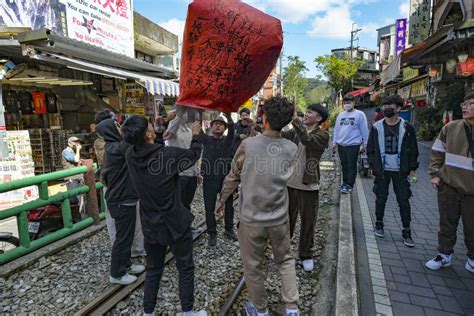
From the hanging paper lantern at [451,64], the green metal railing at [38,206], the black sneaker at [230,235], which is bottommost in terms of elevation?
the black sneaker at [230,235]

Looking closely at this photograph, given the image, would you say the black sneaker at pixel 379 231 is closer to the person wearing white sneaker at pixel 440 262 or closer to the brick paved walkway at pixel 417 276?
the brick paved walkway at pixel 417 276

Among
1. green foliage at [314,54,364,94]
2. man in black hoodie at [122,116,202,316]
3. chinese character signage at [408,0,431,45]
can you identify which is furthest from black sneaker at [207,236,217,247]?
green foliage at [314,54,364,94]

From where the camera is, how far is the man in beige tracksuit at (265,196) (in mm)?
2475

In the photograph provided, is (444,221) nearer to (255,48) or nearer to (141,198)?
(255,48)

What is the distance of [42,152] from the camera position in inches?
307

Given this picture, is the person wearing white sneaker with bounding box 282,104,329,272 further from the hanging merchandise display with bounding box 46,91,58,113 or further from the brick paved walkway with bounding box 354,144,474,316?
the hanging merchandise display with bounding box 46,91,58,113

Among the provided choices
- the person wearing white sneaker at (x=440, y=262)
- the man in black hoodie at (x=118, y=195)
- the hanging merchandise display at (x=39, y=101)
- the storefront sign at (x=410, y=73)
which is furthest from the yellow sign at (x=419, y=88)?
the hanging merchandise display at (x=39, y=101)

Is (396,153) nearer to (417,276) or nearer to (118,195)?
(417,276)

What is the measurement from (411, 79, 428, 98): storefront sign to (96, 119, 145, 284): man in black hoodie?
57.9 feet

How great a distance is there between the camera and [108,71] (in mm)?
7227

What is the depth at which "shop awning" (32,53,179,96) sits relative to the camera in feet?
19.4

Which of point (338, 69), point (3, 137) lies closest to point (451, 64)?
point (3, 137)

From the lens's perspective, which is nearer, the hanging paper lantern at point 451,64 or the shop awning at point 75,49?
the shop awning at point 75,49

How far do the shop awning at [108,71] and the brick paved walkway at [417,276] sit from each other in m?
6.67
